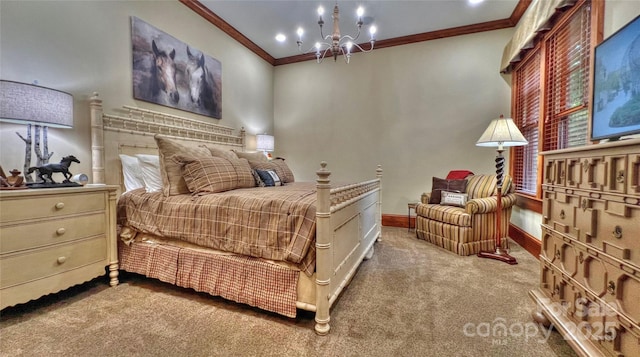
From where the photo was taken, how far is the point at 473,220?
2.84m

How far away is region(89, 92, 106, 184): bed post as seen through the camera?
226cm

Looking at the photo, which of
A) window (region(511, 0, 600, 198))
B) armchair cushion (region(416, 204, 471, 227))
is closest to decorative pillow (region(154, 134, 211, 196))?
armchair cushion (region(416, 204, 471, 227))

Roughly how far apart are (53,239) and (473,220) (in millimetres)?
3599

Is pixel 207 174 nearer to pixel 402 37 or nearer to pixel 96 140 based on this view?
pixel 96 140

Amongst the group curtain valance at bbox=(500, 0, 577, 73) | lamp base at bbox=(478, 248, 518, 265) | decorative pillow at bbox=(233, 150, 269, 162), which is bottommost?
lamp base at bbox=(478, 248, 518, 265)

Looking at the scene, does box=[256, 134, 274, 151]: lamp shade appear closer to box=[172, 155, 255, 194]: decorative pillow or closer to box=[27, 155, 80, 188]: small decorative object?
box=[172, 155, 255, 194]: decorative pillow

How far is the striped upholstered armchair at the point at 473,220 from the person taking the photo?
2.84 m

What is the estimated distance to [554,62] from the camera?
271cm

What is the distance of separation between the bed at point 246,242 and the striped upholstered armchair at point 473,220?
41.7 inches

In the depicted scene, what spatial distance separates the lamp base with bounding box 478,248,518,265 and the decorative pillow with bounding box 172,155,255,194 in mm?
2621

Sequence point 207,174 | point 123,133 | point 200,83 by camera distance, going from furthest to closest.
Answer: point 200,83 < point 123,133 < point 207,174

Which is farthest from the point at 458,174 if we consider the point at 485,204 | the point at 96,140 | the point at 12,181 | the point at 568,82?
the point at 12,181

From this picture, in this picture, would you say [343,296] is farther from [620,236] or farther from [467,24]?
[467,24]

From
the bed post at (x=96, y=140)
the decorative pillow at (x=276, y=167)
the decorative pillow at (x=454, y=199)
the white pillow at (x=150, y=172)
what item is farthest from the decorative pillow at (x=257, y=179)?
the decorative pillow at (x=454, y=199)
